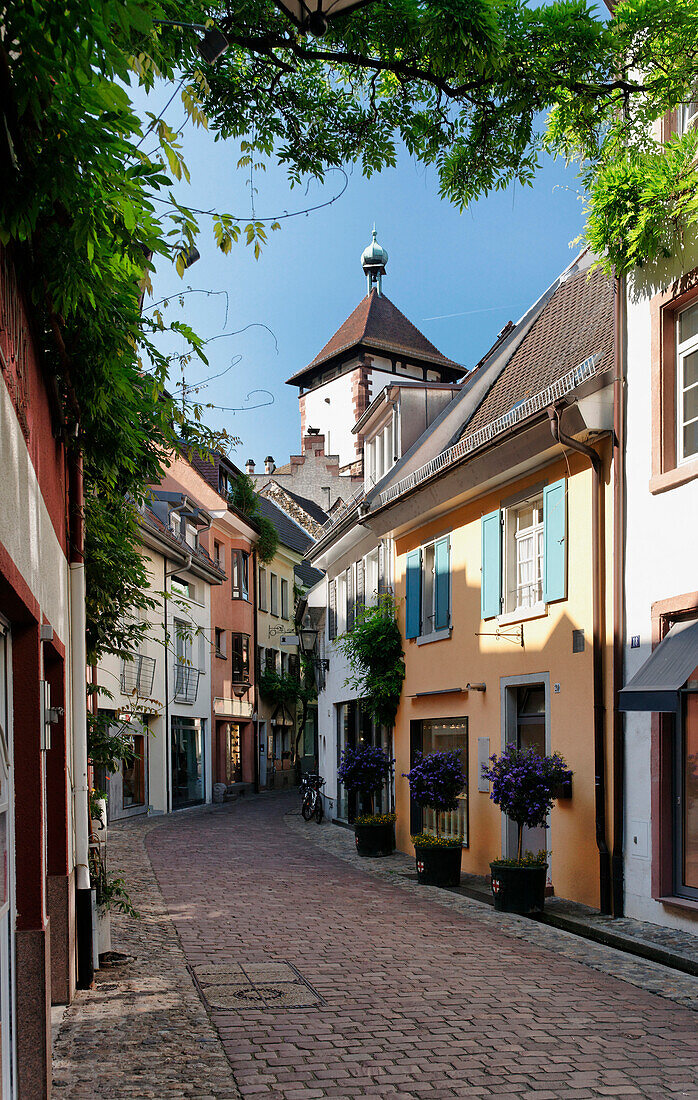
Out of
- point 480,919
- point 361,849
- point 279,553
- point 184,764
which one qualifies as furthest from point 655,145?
point 279,553

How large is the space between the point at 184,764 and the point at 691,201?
936 inches

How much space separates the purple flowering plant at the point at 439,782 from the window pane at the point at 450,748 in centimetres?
42

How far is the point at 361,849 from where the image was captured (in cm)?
1753

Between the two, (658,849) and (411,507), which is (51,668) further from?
(411,507)

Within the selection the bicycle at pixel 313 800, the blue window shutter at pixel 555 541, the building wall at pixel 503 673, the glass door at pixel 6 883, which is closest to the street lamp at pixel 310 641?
the bicycle at pixel 313 800

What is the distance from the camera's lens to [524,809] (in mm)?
11453

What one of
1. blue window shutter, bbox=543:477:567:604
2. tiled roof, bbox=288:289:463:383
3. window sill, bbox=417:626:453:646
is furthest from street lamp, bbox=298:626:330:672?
tiled roof, bbox=288:289:463:383

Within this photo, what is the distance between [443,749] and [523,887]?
17.9 ft

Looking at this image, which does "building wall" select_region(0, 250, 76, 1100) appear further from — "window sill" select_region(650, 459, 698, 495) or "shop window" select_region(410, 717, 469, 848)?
"shop window" select_region(410, 717, 469, 848)

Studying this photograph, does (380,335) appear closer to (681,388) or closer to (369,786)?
(369,786)

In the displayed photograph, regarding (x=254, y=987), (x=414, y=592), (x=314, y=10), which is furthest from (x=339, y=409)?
(x=314, y=10)

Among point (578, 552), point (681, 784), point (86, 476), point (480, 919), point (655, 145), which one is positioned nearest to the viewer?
point (86, 476)

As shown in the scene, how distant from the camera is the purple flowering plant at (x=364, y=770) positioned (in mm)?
17953

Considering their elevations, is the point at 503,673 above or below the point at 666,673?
below
